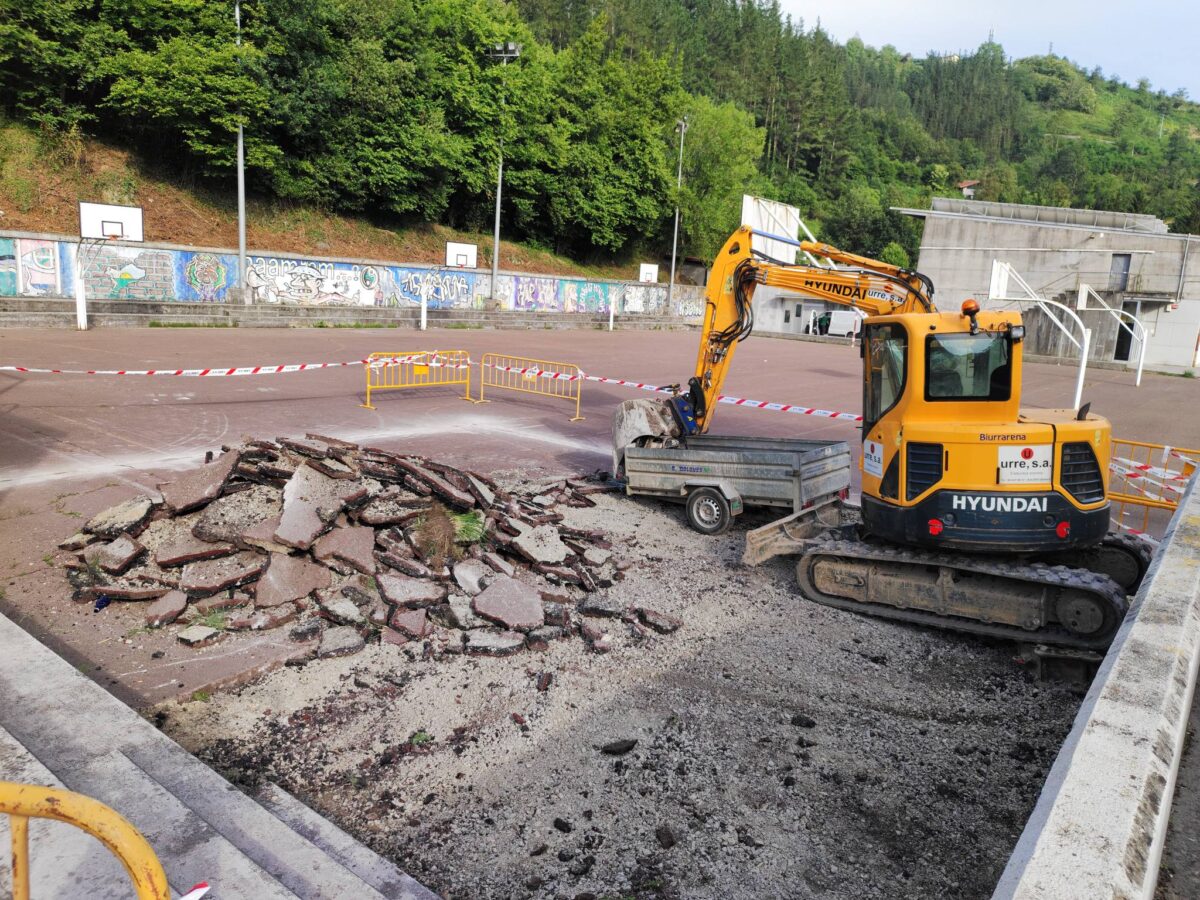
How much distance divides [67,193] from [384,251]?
50.8 ft

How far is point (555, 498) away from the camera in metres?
10.7

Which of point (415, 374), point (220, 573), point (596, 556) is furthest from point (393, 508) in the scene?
point (415, 374)

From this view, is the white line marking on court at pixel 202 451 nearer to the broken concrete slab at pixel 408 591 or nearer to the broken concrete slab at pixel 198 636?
the broken concrete slab at pixel 198 636

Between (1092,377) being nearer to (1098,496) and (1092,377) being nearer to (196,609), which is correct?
(1098,496)

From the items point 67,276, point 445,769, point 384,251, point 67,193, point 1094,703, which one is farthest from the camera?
point 384,251

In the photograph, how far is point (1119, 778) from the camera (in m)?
3.57

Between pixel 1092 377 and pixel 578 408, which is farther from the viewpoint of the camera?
pixel 1092 377

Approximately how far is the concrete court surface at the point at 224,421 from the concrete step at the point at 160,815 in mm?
828

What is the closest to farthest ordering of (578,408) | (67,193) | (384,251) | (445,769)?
1. (445,769)
2. (578,408)
3. (67,193)
4. (384,251)

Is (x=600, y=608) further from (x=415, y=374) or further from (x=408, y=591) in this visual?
(x=415, y=374)

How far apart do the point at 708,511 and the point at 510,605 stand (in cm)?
382

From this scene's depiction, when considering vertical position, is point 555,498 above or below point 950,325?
below

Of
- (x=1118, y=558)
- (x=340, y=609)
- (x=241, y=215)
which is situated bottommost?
(x=340, y=609)

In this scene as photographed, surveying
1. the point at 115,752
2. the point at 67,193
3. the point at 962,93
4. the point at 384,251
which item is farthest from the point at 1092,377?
the point at 962,93
